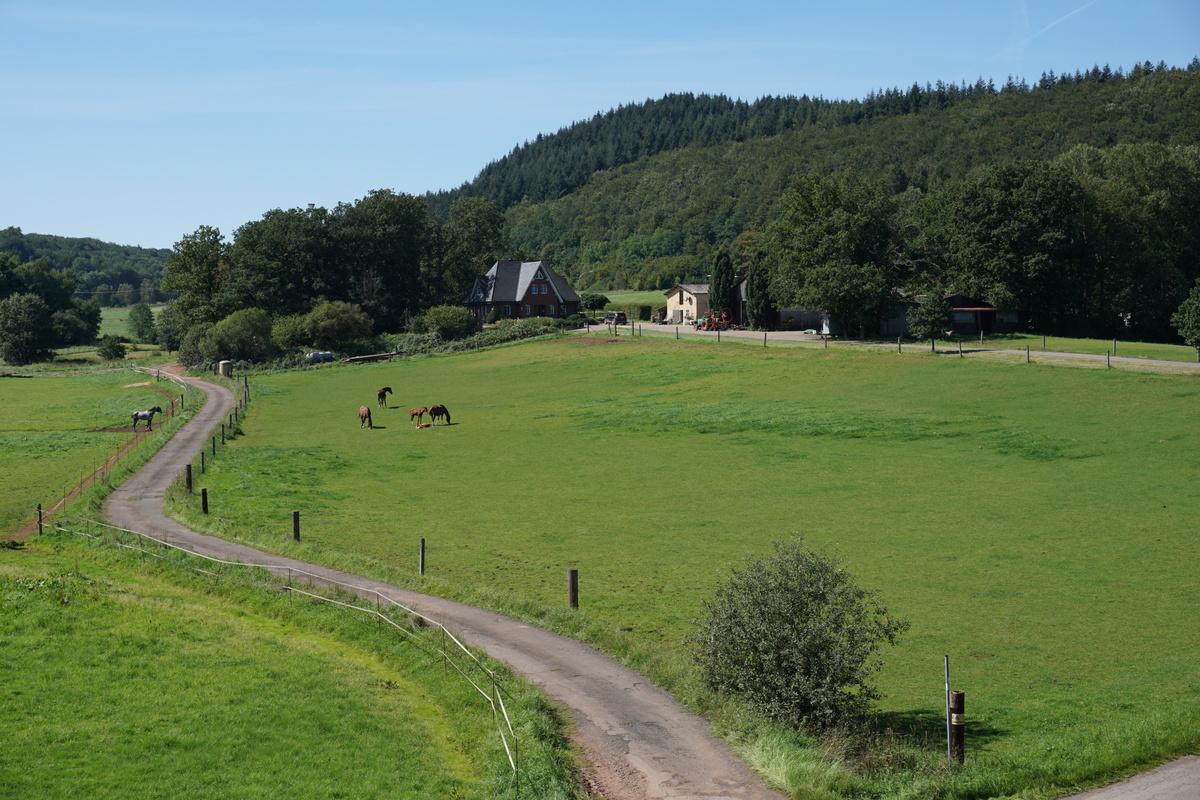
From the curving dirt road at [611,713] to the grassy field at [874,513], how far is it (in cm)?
66

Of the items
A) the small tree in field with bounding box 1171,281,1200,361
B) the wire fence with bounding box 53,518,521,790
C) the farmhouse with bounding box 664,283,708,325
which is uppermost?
the farmhouse with bounding box 664,283,708,325

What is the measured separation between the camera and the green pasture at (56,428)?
4134 cm

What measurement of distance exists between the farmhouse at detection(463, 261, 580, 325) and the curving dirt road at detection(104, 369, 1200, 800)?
9558cm

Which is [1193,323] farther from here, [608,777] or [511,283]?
[511,283]

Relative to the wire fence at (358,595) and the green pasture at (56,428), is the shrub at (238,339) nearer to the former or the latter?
the green pasture at (56,428)

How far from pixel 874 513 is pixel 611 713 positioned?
19262 millimetres

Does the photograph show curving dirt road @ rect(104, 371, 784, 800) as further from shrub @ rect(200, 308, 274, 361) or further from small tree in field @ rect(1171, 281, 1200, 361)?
shrub @ rect(200, 308, 274, 361)

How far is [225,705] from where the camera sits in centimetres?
1762

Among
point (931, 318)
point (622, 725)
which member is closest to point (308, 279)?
point (931, 318)

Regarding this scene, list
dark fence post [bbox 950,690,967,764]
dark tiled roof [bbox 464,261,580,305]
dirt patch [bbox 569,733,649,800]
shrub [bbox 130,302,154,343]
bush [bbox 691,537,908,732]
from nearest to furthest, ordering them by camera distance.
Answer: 1. dirt patch [bbox 569,733,649,800]
2. dark fence post [bbox 950,690,967,764]
3. bush [bbox 691,537,908,732]
4. dark tiled roof [bbox 464,261,580,305]
5. shrub [bbox 130,302,154,343]

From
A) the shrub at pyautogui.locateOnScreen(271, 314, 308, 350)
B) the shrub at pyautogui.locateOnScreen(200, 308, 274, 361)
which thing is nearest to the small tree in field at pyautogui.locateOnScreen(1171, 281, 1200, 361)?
the shrub at pyautogui.locateOnScreen(271, 314, 308, 350)

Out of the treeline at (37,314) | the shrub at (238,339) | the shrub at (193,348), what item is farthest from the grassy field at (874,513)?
the treeline at (37,314)

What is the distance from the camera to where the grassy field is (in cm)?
1778

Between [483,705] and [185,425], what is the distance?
161ft
